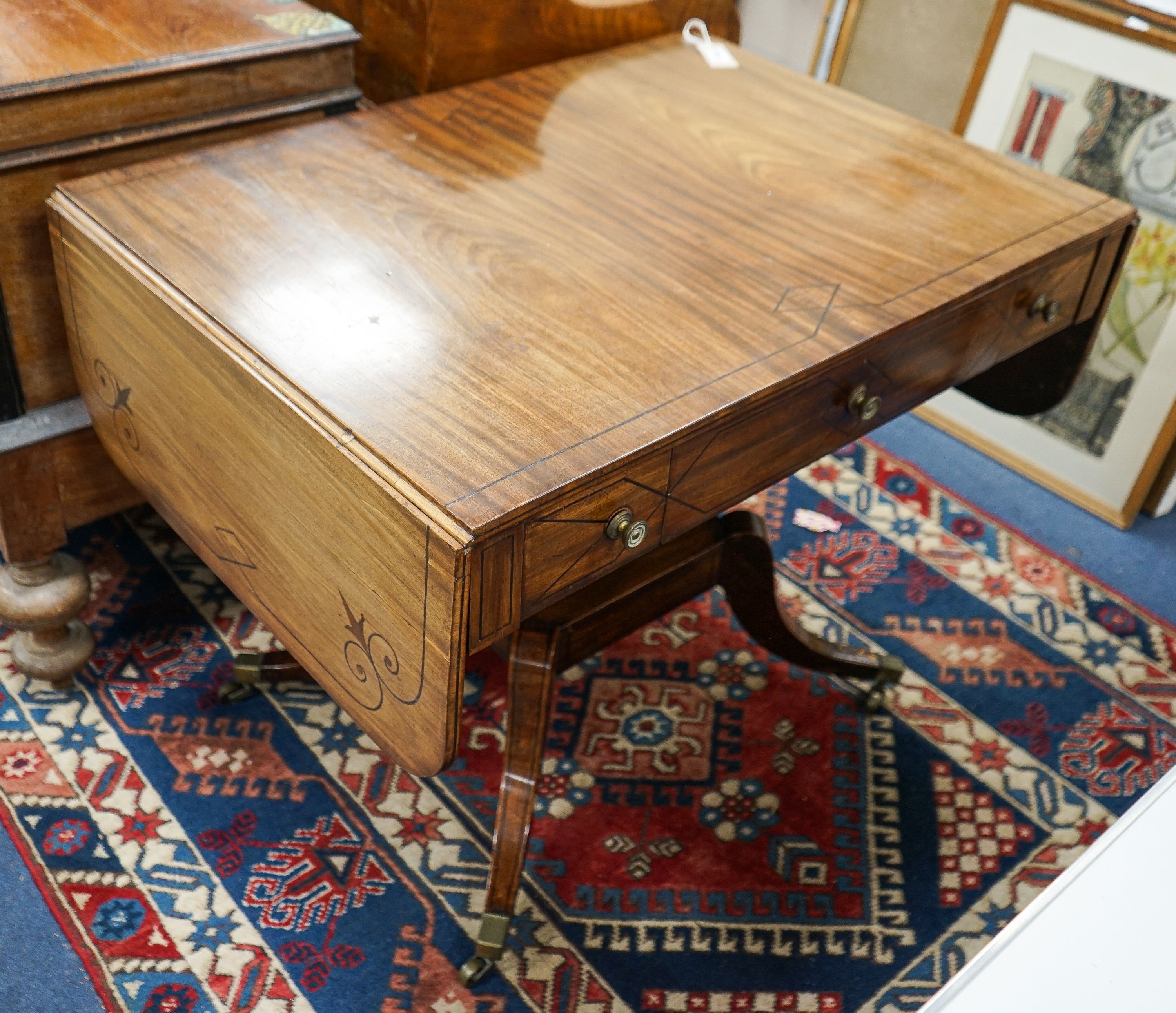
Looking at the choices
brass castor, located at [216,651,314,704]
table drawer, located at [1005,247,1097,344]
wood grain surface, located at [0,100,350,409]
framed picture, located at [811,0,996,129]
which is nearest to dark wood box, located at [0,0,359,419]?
wood grain surface, located at [0,100,350,409]

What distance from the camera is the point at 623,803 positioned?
1.76 meters

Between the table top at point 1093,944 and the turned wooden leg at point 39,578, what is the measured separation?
4.06ft

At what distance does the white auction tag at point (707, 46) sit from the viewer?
6.13 feet

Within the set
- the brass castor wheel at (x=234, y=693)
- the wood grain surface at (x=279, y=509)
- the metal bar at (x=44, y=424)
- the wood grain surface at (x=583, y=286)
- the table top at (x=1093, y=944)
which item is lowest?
the brass castor wheel at (x=234, y=693)

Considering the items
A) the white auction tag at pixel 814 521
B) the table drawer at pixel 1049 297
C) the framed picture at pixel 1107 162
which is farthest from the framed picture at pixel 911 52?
the table drawer at pixel 1049 297

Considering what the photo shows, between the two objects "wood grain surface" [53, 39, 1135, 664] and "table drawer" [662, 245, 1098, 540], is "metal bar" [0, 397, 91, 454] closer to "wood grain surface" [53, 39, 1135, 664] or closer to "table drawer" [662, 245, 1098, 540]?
"wood grain surface" [53, 39, 1135, 664]

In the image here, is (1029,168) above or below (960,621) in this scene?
above

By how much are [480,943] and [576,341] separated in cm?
76

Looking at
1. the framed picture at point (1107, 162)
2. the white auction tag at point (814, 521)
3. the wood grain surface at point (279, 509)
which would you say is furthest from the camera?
the white auction tag at point (814, 521)

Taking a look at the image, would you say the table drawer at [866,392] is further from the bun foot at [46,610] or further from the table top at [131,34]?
the bun foot at [46,610]

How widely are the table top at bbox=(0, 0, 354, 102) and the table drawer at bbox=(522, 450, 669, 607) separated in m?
0.79

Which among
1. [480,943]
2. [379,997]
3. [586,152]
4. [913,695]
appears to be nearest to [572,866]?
[480,943]

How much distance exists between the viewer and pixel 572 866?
1.67 metres

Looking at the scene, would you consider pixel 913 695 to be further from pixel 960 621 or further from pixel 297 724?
pixel 297 724
